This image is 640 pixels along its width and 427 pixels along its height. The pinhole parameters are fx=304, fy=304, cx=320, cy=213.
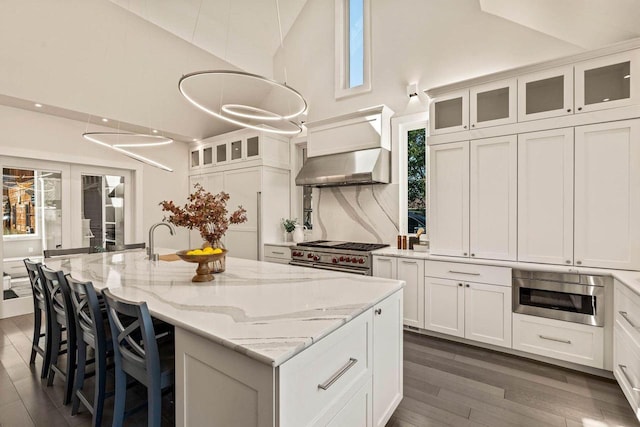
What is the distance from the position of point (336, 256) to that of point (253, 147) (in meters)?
2.31

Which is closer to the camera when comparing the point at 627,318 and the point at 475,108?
the point at 627,318

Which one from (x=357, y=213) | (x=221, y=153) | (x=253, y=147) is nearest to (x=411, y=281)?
(x=357, y=213)

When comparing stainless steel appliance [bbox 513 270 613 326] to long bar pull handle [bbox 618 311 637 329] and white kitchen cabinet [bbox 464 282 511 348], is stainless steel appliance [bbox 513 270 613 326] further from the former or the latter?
long bar pull handle [bbox 618 311 637 329]

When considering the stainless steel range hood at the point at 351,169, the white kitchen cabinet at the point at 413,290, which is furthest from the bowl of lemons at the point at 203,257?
the stainless steel range hood at the point at 351,169

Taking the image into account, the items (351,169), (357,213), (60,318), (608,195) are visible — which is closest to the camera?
(60,318)

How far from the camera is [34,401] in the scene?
7.14ft

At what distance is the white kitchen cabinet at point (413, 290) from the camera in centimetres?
331

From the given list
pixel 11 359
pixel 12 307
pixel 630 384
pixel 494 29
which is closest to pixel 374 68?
pixel 494 29

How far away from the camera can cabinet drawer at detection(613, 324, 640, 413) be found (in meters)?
1.95

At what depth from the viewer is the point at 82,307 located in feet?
6.31

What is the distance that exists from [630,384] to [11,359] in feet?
16.4

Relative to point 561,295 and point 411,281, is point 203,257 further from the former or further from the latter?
point 561,295

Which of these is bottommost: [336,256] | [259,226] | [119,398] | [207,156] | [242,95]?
[119,398]

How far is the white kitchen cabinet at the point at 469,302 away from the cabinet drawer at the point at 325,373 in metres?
1.86
